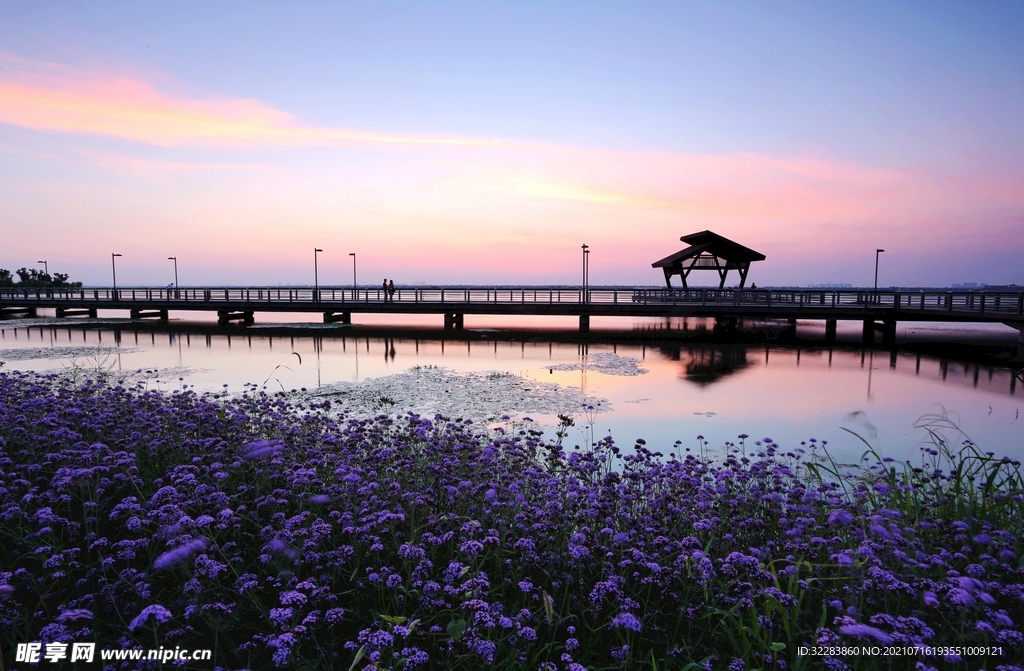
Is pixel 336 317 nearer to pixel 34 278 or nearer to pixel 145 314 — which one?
pixel 145 314

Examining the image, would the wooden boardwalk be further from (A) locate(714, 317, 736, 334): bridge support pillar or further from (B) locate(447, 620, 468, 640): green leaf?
(B) locate(447, 620, 468, 640): green leaf

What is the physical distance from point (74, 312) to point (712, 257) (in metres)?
49.3

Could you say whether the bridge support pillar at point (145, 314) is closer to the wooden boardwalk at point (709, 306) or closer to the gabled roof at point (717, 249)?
the wooden boardwalk at point (709, 306)

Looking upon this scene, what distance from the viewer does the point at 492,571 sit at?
4316 mm

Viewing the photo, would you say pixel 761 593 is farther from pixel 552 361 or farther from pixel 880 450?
pixel 552 361

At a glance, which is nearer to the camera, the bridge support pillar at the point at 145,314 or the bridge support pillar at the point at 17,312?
the bridge support pillar at the point at 145,314

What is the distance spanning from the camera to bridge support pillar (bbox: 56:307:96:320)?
142 ft

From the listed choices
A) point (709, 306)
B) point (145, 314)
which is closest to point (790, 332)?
point (709, 306)

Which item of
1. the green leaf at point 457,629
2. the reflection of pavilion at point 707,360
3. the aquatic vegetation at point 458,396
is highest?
the green leaf at point 457,629

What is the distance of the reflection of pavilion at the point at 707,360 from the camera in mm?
17686

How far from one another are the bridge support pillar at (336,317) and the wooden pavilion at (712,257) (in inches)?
851

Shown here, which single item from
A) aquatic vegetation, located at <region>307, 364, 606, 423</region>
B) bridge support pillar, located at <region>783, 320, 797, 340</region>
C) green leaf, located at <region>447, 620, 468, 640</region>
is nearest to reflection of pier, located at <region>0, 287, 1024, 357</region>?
bridge support pillar, located at <region>783, 320, 797, 340</region>

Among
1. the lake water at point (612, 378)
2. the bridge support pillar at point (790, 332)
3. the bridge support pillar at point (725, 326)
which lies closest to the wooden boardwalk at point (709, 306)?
the bridge support pillar at point (725, 326)

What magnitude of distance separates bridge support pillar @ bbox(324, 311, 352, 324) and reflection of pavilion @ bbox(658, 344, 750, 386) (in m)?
21.6
